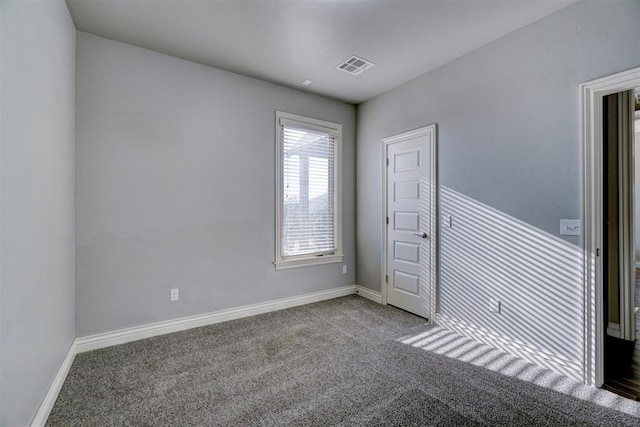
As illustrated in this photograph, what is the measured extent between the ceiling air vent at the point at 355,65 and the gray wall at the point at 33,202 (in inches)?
93.5

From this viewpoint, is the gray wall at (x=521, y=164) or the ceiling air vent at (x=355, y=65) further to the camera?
the ceiling air vent at (x=355, y=65)

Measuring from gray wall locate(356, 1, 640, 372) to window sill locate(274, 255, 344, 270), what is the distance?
1.49 metres

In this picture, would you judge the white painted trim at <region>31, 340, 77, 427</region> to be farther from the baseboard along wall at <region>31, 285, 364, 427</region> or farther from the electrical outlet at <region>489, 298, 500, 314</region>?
the electrical outlet at <region>489, 298, 500, 314</region>

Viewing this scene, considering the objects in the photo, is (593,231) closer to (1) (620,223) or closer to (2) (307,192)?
(1) (620,223)

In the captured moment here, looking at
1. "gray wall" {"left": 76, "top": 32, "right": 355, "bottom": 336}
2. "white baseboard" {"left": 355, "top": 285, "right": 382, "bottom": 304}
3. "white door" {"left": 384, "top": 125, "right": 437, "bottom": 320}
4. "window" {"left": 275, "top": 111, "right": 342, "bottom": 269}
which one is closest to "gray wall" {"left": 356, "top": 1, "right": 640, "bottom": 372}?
"white door" {"left": 384, "top": 125, "right": 437, "bottom": 320}

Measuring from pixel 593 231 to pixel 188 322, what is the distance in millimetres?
3622

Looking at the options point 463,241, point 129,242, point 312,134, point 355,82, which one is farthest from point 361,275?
point 129,242

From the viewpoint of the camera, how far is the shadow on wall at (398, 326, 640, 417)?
6.35 ft

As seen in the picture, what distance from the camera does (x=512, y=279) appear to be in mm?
2584

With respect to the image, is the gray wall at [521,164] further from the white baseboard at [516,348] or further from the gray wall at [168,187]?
the gray wall at [168,187]

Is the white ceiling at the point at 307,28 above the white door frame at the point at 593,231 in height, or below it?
above

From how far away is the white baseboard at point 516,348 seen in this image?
7.27 ft

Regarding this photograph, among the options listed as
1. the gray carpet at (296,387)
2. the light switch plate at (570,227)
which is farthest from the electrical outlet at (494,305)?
the light switch plate at (570,227)

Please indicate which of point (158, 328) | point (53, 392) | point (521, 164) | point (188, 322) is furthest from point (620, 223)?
point (53, 392)
